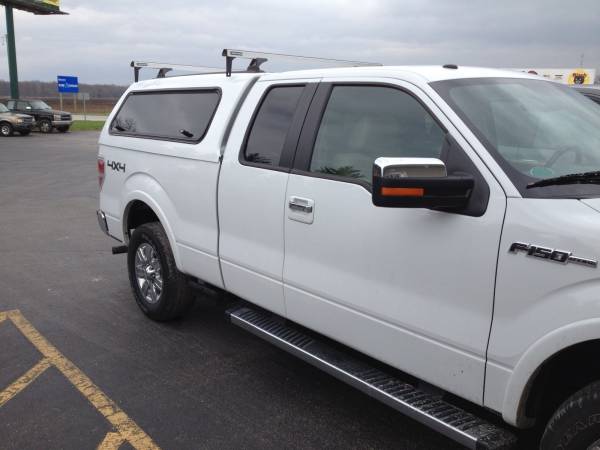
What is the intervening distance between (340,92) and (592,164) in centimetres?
135

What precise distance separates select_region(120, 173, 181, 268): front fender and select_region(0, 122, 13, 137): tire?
26.0 metres

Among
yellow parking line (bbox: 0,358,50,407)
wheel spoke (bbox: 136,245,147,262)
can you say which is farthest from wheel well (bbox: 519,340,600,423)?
wheel spoke (bbox: 136,245,147,262)

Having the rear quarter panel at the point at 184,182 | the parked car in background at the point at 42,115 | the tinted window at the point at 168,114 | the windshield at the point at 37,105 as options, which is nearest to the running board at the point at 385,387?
the rear quarter panel at the point at 184,182

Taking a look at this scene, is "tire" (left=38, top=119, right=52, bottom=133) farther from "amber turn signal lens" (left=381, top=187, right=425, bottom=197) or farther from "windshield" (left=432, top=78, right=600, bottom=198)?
"amber turn signal lens" (left=381, top=187, right=425, bottom=197)

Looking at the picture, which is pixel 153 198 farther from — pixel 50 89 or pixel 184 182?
pixel 50 89

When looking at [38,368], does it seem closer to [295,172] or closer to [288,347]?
[288,347]

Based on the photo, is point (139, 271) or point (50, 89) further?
point (50, 89)

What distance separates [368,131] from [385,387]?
4.31 ft

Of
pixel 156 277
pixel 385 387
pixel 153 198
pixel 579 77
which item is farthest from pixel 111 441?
pixel 579 77

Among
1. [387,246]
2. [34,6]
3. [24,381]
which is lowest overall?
[24,381]

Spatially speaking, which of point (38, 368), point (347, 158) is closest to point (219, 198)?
point (347, 158)

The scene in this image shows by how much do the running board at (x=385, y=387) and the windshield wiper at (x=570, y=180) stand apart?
3.46 ft

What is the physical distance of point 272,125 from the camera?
3.62 metres

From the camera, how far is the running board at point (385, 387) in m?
2.46
